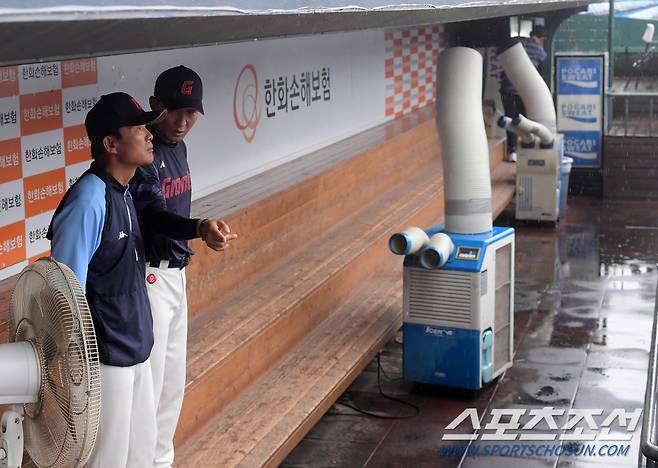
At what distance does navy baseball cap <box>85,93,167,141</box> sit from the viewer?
11.5ft

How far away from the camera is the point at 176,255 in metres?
4.23

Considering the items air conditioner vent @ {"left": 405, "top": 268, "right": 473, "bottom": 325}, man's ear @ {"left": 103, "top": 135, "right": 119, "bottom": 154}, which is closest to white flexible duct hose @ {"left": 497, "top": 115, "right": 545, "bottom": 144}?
air conditioner vent @ {"left": 405, "top": 268, "right": 473, "bottom": 325}

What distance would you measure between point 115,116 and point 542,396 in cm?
406

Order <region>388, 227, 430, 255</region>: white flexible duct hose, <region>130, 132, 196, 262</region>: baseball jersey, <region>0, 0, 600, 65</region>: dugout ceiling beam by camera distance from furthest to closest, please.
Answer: <region>388, 227, 430, 255</region>: white flexible duct hose → <region>130, 132, 196, 262</region>: baseball jersey → <region>0, 0, 600, 65</region>: dugout ceiling beam

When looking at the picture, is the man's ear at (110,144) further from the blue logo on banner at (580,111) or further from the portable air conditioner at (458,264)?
the blue logo on banner at (580,111)

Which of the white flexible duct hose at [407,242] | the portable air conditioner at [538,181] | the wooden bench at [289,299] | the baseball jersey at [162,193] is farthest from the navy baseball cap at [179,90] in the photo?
the portable air conditioner at [538,181]

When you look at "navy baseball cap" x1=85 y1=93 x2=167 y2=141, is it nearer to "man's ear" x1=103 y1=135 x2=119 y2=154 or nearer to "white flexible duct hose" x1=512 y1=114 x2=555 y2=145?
"man's ear" x1=103 y1=135 x2=119 y2=154

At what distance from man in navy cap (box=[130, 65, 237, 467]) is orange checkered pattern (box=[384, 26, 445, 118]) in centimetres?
768

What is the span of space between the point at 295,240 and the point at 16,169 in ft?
9.92

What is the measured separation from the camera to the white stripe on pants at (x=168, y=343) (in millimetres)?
4180

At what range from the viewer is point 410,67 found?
12797mm

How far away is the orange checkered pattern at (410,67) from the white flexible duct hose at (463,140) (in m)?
5.28

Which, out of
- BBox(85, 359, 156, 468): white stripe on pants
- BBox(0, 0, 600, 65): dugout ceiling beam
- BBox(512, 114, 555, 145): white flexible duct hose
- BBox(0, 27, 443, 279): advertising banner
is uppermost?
BBox(0, 0, 600, 65): dugout ceiling beam

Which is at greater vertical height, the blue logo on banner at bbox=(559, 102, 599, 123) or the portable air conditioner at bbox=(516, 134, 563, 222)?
the blue logo on banner at bbox=(559, 102, 599, 123)
